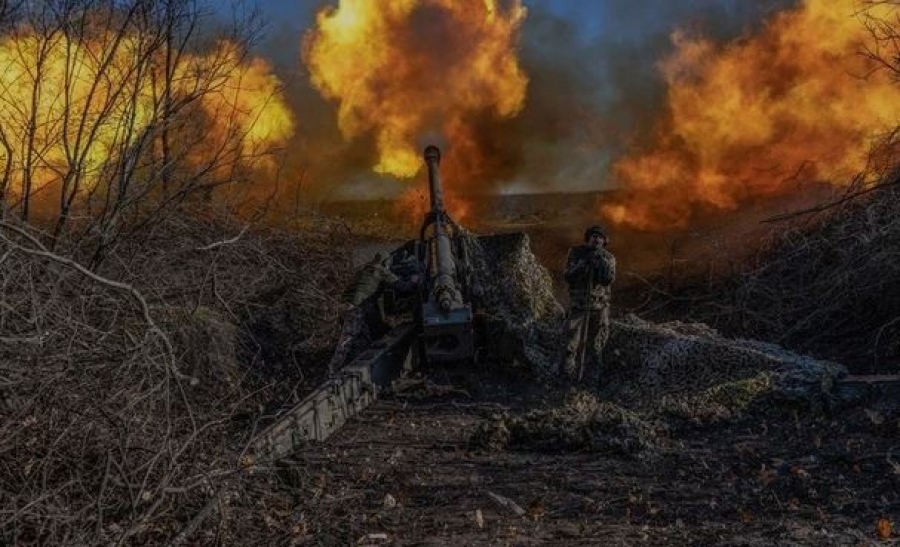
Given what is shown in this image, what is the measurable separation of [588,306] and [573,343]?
0.47 meters

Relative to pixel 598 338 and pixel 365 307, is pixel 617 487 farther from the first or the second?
pixel 365 307

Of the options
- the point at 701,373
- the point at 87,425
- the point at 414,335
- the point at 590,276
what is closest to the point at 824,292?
the point at 701,373

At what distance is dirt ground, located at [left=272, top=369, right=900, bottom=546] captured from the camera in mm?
5938

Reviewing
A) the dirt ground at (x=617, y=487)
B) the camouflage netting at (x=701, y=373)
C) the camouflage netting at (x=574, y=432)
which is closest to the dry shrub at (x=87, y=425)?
→ the dirt ground at (x=617, y=487)

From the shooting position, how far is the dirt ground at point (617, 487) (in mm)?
5938

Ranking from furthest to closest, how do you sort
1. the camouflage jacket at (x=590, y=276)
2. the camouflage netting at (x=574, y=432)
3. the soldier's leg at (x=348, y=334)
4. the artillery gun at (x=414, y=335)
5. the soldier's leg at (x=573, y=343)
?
the soldier's leg at (x=348, y=334) < the soldier's leg at (x=573, y=343) < the camouflage jacket at (x=590, y=276) < the artillery gun at (x=414, y=335) < the camouflage netting at (x=574, y=432)

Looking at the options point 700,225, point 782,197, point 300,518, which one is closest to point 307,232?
point 700,225

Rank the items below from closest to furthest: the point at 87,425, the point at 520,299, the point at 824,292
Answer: the point at 87,425 → the point at 520,299 → the point at 824,292

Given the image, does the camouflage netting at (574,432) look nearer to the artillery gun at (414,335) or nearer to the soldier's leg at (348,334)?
the artillery gun at (414,335)

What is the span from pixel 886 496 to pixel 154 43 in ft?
25.5

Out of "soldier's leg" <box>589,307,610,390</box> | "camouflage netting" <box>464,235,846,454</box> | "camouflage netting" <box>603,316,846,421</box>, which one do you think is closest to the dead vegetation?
"camouflage netting" <box>603,316,846,421</box>

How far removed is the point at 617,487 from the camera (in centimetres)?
698

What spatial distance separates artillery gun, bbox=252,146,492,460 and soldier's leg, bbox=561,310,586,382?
3.79ft

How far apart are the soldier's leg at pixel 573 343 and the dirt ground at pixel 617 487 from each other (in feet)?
6.81
